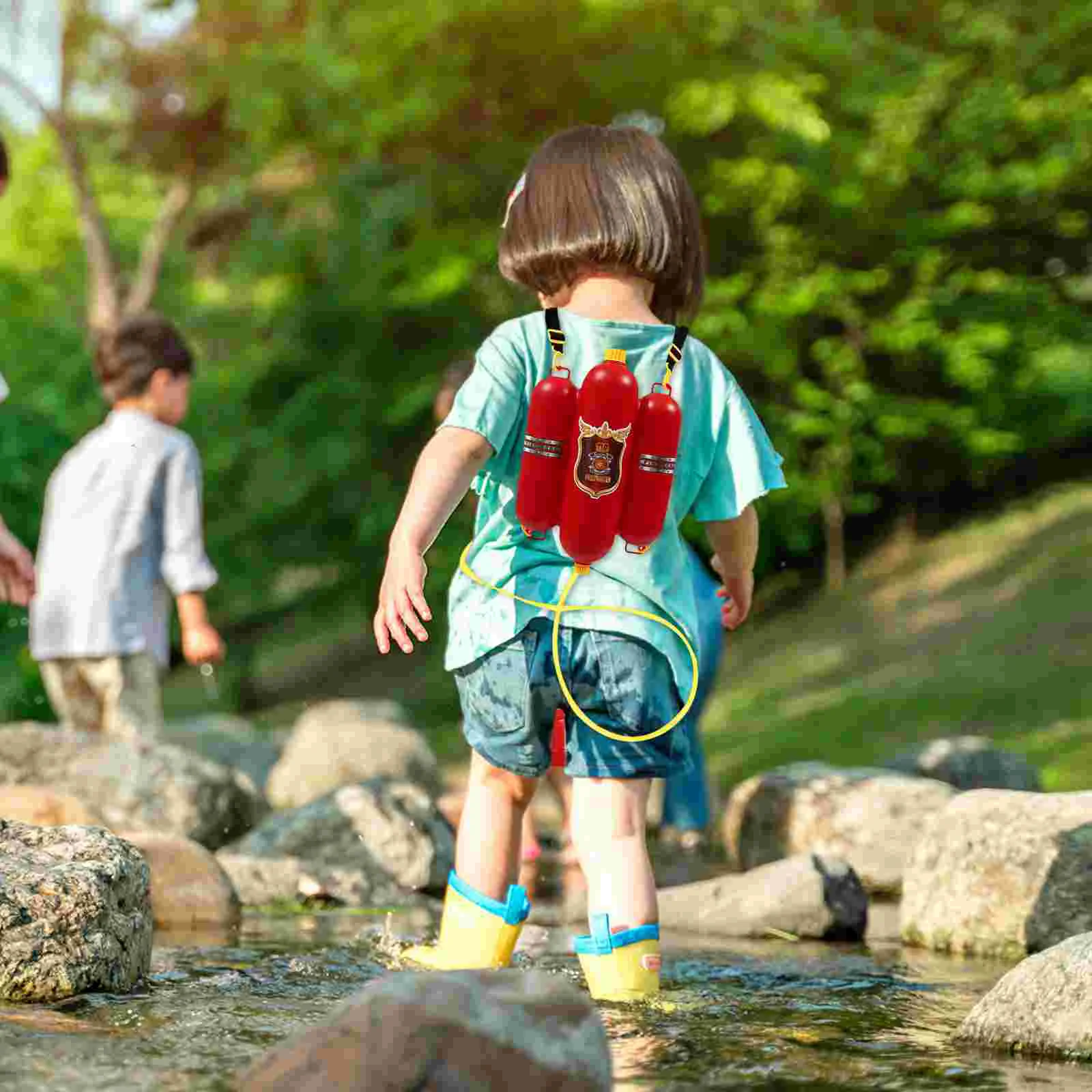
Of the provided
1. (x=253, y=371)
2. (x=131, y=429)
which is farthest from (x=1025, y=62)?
(x=131, y=429)

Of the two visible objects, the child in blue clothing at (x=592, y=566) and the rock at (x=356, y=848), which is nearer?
the child in blue clothing at (x=592, y=566)

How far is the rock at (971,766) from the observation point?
857 centimetres

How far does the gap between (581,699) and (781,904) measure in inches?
73.0

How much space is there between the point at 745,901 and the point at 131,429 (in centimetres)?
289

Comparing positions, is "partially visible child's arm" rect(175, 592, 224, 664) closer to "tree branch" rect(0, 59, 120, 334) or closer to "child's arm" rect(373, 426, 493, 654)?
"child's arm" rect(373, 426, 493, 654)

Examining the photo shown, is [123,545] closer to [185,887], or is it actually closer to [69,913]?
[185,887]

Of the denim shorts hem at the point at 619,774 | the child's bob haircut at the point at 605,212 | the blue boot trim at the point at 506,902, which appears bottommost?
the blue boot trim at the point at 506,902

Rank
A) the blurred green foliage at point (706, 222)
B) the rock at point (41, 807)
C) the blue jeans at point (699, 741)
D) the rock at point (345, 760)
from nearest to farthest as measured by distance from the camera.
Answer: the rock at point (41, 807) < the blue jeans at point (699, 741) < the rock at point (345, 760) < the blurred green foliage at point (706, 222)

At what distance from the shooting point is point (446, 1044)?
2.54 meters

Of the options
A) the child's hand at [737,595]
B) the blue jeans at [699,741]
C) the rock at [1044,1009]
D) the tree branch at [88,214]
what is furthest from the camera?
the tree branch at [88,214]

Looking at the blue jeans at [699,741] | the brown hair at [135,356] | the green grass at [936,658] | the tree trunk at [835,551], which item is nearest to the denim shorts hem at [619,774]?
the brown hair at [135,356]

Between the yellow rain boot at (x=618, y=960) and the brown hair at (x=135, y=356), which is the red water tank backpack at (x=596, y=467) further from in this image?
the brown hair at (x=135, y=356)

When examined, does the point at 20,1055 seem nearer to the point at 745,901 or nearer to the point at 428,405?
the point at 745,901

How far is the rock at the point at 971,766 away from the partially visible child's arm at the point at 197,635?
158 inches
